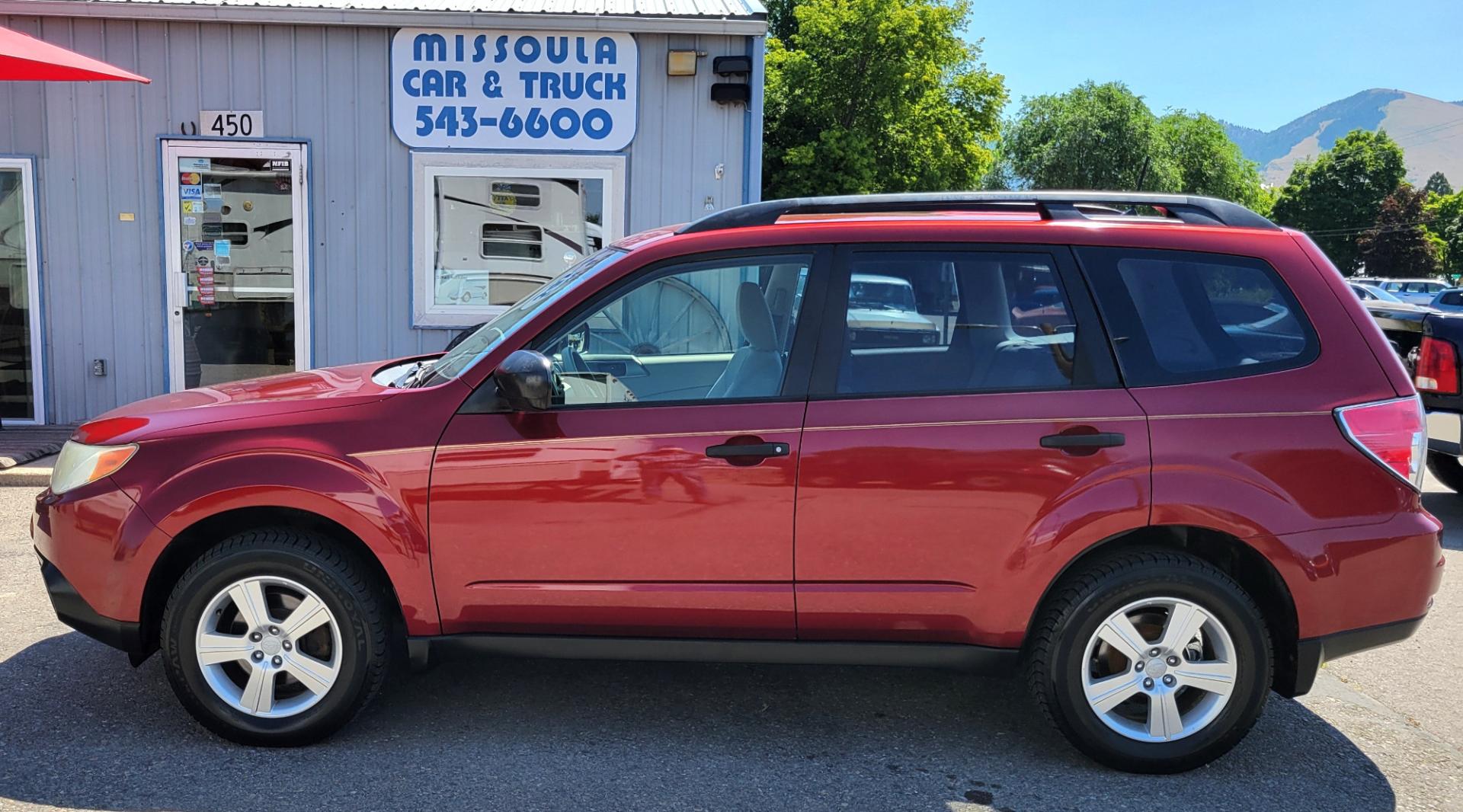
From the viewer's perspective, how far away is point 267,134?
929 centimetres

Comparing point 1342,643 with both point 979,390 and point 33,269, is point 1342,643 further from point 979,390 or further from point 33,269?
point 33,269

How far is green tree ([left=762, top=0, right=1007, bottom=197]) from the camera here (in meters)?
34.8

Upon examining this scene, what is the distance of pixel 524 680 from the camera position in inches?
168

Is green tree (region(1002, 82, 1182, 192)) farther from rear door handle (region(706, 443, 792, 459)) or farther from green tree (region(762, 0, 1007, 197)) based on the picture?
rear door handle (region(706, 443, 792, 459))

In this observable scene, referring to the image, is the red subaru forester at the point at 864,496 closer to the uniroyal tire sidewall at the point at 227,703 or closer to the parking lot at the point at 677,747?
the uniroyal tire sidewall at the point at 227,703

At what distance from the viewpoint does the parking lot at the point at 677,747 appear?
3.38 metres

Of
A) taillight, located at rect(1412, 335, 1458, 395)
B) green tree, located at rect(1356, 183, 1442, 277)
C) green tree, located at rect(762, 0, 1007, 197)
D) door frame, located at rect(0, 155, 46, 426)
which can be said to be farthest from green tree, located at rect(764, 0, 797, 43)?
green tree, located at rect(1356, 183, 1442, 277)

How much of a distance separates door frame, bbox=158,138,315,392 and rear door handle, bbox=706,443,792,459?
6.94 meters

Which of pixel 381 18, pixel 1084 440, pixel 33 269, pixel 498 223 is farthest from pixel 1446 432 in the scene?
pixel 33 269

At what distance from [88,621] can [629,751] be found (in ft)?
5.85

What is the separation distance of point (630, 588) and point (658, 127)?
21.3 ft

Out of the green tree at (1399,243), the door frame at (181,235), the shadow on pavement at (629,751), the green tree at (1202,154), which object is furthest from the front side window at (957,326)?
the green tree at (1399,243)

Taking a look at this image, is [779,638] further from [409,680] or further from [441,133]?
[441,133]

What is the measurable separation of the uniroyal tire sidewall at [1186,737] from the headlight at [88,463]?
3010 mm
